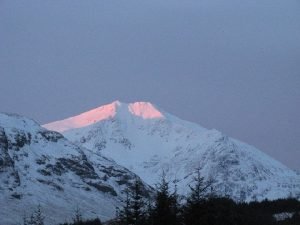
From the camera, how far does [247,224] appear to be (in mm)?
94938

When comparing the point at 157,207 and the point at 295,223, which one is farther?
the point at 295,223

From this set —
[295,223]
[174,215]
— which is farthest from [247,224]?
[174,215]

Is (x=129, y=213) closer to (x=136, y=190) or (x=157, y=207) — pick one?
(x=136, y=190)

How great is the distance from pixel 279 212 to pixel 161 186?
6838cm

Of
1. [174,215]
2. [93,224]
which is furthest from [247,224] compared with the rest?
[93,224]

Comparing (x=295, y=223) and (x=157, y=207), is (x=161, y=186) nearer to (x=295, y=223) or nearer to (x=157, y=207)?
(x=157, y=207)

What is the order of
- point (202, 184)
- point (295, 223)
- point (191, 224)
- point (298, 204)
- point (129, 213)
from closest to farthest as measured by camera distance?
point (191, 224) < point (202, 184) < point (129, 213) < point (295, 223) < point (298, 204)

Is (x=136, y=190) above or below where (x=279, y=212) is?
below

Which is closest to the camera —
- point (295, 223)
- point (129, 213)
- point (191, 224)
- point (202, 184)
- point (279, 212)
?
point (191, 224)

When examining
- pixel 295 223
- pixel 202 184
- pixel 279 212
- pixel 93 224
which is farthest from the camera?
pixel 93 224

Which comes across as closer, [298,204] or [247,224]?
[247,224]

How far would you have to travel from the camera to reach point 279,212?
12456 cm

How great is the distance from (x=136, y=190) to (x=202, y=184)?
28.3 feet

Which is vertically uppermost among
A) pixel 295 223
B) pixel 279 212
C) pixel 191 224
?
pixel 279 212
